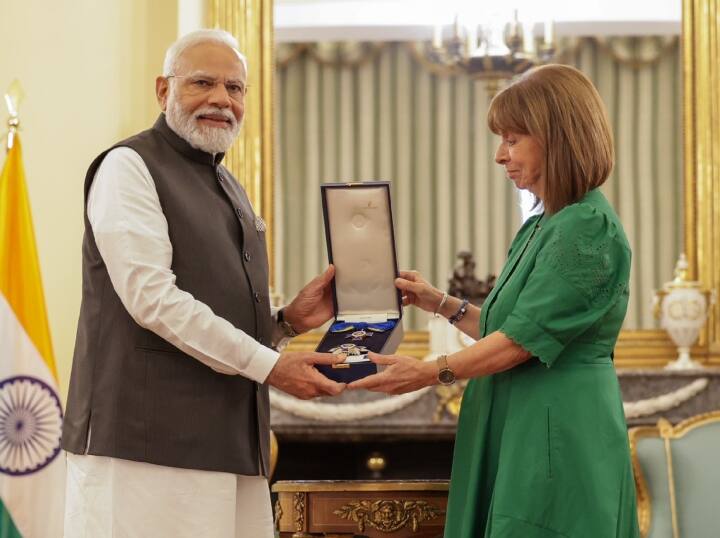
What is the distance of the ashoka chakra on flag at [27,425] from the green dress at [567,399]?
1767mm

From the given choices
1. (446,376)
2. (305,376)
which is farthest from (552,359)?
(305,376)

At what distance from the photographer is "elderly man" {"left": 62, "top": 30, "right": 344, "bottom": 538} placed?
2.56 meters

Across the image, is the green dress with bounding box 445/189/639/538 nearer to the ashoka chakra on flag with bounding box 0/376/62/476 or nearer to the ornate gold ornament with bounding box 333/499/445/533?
the ornate gold ornament with bounding box 333/499/445/533

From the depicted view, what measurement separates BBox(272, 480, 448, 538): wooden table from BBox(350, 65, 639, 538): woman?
34cm

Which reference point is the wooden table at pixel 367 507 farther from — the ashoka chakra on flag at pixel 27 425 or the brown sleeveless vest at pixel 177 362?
the ashoka chakra on flag at pixel 27 425

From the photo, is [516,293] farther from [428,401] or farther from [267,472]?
[428,401]

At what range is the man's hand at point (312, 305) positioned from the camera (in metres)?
3.12

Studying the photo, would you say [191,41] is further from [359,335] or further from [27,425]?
[27,425]

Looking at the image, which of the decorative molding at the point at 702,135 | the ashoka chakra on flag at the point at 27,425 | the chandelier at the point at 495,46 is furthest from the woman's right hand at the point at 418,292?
the decorative molding at the point at 702,135

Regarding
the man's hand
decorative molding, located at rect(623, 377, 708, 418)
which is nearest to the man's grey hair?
the man's hand

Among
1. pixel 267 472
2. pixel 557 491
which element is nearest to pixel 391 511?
pixel 267 472

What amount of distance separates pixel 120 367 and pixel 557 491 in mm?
994

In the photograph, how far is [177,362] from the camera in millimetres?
2625

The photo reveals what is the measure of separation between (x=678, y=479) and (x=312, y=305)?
1.50 m
